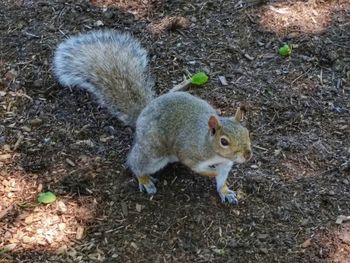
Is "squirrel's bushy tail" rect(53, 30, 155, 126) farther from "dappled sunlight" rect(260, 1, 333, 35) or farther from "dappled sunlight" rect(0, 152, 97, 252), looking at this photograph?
"dappled sunlight" rect(260, 1, 333, 35)

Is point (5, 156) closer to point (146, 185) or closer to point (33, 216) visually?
point (33, 216)

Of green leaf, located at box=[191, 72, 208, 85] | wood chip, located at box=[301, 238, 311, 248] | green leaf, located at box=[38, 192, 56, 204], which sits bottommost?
wood chip, located at box=[301, 238, 311, 248]

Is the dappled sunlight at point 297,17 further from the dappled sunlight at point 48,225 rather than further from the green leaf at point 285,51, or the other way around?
the dappled sunlight at point 48,225

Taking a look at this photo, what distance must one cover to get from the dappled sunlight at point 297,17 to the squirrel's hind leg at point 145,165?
4.94 ft

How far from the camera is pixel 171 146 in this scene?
3180mm

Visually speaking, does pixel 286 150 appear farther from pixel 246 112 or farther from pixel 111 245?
pixel 111 245

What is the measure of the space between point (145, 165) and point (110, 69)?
73 centimetres

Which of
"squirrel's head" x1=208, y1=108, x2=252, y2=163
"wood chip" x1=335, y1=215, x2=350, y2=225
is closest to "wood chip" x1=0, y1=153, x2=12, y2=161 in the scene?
"squirrel's head" x1=208, y1=108, x2=252, y2=163

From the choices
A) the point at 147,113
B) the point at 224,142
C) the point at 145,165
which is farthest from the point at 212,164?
the point at 147,113

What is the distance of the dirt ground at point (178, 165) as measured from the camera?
2.97 meters

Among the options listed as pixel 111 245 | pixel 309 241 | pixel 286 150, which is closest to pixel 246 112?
pixel 286 150

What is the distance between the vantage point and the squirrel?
2.95 m

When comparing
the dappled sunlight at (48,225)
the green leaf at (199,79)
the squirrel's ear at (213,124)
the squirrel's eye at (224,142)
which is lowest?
the dappled sunlight at (48,225)

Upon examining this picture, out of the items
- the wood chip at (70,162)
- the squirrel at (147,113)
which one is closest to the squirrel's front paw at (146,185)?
the squirrel at (147,113)
